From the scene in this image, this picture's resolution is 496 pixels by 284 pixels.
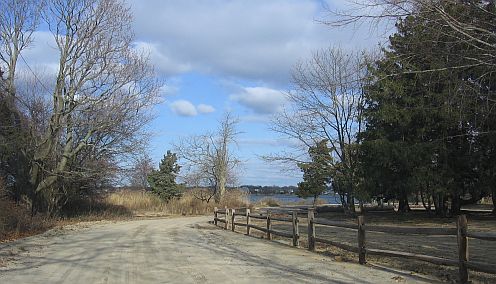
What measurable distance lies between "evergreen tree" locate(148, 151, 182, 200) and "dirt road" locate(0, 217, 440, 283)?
48.7m

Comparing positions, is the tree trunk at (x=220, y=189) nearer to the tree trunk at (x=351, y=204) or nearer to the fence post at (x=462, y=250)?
the tree trunk at (x=351, y=204)

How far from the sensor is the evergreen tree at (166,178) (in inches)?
2578

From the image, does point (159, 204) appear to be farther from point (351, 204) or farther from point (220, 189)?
point (351, 204)

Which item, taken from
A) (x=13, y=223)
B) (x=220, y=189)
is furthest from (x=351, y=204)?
(x=220, y=189)

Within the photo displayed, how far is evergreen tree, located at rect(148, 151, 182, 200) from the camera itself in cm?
6547

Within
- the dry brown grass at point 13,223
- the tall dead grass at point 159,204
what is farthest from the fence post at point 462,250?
the tall dead grass at point 159,204

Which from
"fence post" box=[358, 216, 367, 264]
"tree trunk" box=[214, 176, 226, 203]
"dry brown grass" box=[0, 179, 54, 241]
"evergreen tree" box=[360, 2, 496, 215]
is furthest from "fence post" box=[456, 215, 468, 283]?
"tree trunk" box=[214, 176, 226, 203]

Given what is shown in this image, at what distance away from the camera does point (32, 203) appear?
2931 centimetres

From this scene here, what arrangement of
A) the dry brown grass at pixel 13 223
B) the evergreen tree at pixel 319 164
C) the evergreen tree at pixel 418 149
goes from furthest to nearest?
the evergreen tree at pixel 319 164, the evergreen tree at pixel 418 149, the dry brown grass at pixel 13 223

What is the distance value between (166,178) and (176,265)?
2236 inches

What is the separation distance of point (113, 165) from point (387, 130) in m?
18.8

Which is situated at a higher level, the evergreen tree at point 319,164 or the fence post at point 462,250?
the evergreen tree at point 319,164

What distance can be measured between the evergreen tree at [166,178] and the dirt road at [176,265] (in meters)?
48.7

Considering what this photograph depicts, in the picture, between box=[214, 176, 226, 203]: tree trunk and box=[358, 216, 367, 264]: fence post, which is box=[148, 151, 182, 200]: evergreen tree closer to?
box=[214, 176, 226, 203]: tree trunk
